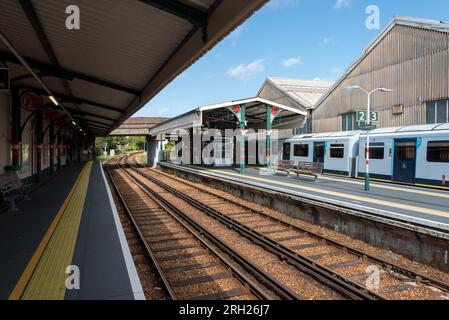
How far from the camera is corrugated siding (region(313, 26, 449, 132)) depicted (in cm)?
1786

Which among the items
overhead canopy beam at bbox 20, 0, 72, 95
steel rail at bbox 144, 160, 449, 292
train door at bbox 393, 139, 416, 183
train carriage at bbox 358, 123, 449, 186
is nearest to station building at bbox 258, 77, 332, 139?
train carriage at bbox 358, 123, 449, 186

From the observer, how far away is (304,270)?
21.1 feet

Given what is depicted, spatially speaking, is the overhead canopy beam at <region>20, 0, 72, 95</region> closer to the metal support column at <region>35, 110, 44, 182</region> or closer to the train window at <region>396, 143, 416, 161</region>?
the metal support column at <region>35, 110, 44, 182</region>

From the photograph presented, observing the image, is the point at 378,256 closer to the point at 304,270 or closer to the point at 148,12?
the point at 304,270

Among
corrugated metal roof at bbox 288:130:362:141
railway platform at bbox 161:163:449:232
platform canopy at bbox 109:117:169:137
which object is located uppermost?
platform canopy at bbox 109:117:169:137

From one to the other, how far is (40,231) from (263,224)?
6.34 meters

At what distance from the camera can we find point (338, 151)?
709 inches

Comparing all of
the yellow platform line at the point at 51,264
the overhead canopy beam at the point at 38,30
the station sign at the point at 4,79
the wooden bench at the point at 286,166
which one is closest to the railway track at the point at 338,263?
the yellow platform line at the point at 51,264

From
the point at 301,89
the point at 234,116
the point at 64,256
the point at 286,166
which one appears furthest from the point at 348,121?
the point at 64,256

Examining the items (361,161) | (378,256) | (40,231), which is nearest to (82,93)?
(40,231)

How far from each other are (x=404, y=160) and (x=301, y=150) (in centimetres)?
756

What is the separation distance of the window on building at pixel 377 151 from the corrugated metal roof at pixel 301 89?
13185 mm

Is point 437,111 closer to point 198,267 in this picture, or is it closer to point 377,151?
point 377,151
